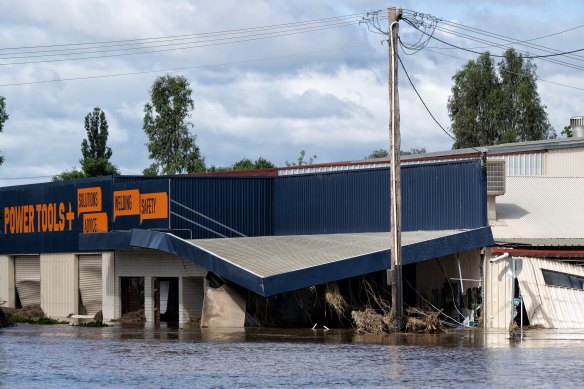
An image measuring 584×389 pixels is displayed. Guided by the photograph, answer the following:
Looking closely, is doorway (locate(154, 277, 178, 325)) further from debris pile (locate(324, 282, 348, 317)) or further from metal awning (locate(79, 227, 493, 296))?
debris pile (locate(324, 282, 348, 317))

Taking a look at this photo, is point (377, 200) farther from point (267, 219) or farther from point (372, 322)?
point (372, 322)

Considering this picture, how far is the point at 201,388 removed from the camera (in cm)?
2091

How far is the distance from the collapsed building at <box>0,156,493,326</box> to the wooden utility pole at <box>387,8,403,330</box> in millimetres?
1155

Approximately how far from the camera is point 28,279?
5275cm

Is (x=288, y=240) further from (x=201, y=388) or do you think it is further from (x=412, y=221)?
(x=201, y=388)

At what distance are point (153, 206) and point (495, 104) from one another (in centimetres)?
4150

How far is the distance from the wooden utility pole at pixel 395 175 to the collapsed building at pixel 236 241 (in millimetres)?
1155

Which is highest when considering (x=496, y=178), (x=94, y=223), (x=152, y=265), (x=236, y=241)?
(x=496, y=178)

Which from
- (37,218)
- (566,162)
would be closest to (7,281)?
(37,218)

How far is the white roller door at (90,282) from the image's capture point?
48.5 m

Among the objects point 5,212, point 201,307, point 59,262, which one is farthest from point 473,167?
point 5,212

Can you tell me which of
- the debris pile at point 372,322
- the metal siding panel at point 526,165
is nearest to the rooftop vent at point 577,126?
the metal siding panel at point 526,165

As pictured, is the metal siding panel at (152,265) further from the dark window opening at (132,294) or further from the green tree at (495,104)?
the green tree at (495,104)

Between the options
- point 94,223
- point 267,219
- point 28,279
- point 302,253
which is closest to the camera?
point 302,253
